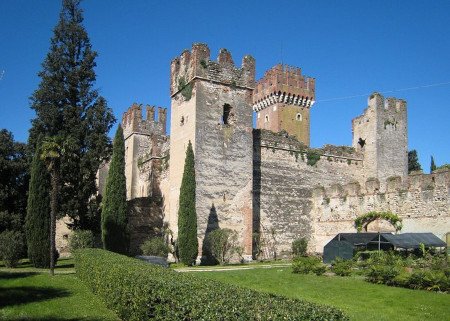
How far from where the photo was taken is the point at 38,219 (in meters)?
23.9

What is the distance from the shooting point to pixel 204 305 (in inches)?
264

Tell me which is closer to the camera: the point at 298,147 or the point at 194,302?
the point at 194,302

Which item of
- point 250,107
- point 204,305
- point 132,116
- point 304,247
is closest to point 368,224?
point 304,247

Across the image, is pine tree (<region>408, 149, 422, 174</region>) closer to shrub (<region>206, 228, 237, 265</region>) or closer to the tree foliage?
shrub (<region>206, 228, 237, 265</region>)

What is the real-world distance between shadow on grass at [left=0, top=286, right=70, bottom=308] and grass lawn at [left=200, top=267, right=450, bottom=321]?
5989 mm

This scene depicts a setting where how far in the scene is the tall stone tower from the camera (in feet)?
85.8

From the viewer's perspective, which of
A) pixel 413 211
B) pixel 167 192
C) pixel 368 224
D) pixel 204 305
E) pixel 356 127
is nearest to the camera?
pixel 204 305

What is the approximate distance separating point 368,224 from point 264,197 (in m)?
6.57

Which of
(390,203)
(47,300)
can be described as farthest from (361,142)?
(47,300)

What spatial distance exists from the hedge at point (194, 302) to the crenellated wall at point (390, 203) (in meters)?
18.8

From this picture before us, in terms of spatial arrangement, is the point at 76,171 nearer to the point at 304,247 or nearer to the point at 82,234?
the point at 82,234

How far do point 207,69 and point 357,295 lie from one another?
681 inches

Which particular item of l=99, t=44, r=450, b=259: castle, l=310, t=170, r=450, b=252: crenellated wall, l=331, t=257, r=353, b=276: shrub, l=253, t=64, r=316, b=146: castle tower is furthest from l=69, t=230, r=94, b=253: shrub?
l=253, t=64, r=316, b=146: castle tower

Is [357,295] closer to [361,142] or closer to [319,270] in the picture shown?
[319,270]
